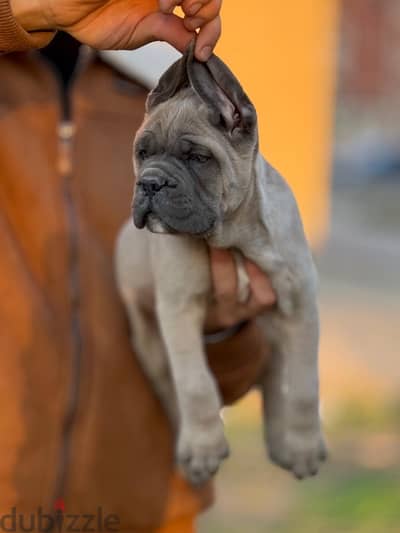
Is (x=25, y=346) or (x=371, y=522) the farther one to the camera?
(x=371, y=522)

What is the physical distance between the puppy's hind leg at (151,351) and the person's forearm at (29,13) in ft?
2.18

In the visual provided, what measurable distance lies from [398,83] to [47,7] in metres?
11.8

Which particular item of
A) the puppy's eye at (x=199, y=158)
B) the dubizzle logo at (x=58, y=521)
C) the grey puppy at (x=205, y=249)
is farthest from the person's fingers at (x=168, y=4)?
the dubizzle logo at (x=58, y=521)

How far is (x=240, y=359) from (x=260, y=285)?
466 mm

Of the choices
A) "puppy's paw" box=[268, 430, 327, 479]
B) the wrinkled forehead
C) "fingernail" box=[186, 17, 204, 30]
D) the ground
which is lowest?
the ground

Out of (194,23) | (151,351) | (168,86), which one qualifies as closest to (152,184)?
(168,86)

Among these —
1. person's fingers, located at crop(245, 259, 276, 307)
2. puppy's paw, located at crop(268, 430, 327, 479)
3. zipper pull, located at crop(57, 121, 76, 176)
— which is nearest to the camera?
person's fingers, located at crop(245, 259, 276, 307)

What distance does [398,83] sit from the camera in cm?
1303

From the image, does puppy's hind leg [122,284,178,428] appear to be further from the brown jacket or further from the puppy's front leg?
the puppy's front leg

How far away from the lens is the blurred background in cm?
433

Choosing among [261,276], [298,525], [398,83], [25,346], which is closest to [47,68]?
[25,346]

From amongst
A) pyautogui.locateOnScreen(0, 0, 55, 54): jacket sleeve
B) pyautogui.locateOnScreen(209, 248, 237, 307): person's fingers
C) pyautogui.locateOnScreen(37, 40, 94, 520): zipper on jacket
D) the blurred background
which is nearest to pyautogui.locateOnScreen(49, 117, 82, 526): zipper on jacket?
pyautogui.locateOnScreen(37, 40, 94, 520): zipper on jacket

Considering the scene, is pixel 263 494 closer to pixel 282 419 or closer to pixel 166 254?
pixel 282 419

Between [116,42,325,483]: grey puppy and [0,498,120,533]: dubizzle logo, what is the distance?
0.36m
